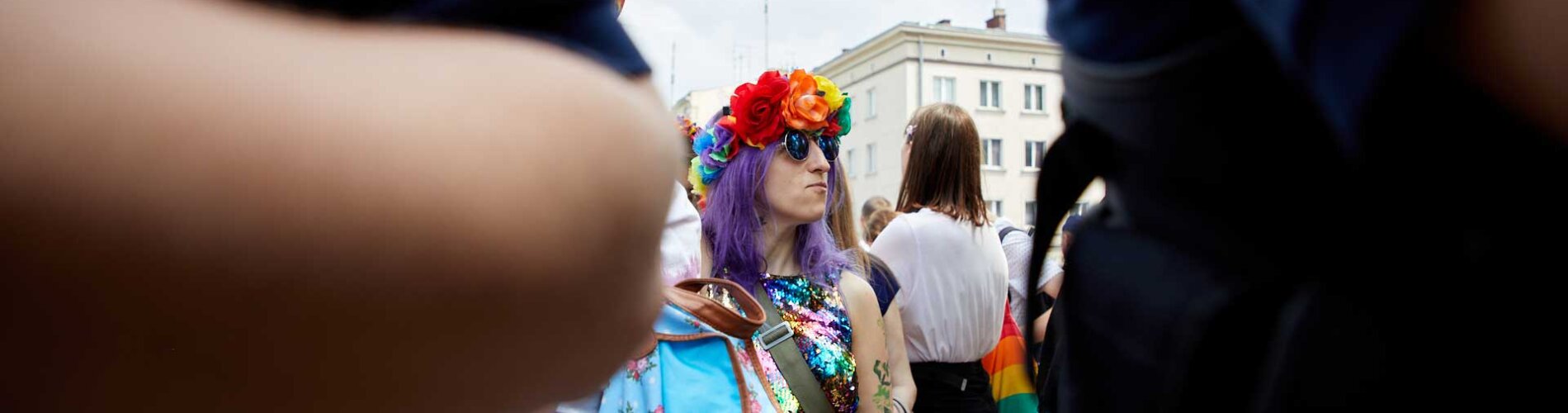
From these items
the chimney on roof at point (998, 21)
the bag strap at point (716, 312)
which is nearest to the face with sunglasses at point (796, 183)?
the bag strap at point (716, 312)

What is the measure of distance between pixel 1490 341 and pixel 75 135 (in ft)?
2.63

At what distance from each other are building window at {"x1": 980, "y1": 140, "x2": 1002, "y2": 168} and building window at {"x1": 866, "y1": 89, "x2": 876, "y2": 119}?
4.20m

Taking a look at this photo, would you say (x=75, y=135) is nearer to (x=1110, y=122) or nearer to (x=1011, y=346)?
(x=1110, y=122)

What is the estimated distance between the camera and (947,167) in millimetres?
3564

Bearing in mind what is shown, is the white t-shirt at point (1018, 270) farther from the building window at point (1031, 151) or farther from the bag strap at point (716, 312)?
the building window at point (1031, 151)

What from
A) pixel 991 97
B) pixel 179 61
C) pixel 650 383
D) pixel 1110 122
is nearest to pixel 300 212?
pixel 179 61

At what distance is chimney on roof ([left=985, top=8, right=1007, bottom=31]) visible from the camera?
107 feet

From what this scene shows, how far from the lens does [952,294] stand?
342 cm

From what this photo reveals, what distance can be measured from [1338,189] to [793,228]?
88.2 inches

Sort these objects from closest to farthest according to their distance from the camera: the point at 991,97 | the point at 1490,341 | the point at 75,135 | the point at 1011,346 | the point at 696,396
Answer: the point at 75,135 < the point at 1490,341 < the point at 696,396 < the point at 1011,346 < the point at 991,97

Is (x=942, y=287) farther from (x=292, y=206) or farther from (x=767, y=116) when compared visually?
(x=292, y=206)

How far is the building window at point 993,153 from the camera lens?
3288 cm

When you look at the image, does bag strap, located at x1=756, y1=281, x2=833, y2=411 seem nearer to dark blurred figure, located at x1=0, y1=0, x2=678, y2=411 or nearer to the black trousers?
the black trousers

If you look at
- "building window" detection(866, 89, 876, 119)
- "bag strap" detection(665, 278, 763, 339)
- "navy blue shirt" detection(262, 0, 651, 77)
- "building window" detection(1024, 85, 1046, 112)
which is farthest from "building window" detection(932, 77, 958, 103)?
"navy blue shirt" detection(262, 0, 651, 77)
